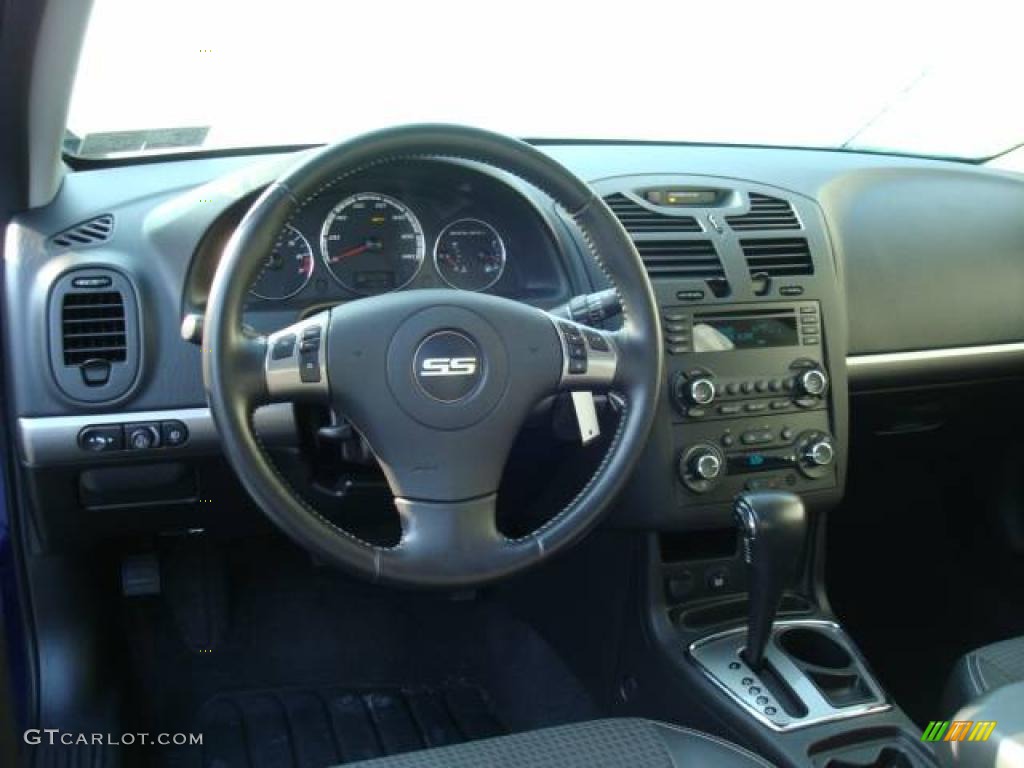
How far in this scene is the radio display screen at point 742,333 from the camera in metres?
1.92

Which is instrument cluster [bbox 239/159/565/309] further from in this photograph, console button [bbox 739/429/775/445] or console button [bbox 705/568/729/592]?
console button [bbox 705/568/729/592]

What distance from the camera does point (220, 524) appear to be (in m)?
2.11

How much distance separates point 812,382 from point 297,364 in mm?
982

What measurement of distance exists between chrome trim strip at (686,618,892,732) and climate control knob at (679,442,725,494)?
0.28 m

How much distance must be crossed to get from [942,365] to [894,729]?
890 mm

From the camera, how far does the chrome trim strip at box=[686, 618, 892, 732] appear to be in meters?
1.70

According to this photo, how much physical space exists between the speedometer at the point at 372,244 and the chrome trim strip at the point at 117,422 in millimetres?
279

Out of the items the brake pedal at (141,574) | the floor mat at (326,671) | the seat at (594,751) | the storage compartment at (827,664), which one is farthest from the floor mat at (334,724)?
the seat at (594,751)

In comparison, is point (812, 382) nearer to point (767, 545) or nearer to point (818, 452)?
point (818, 452)

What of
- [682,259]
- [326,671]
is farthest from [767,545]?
[326,671]

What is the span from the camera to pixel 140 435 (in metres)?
1.84

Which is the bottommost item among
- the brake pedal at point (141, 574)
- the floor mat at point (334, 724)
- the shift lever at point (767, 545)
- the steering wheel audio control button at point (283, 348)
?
the floor mat at point (334, 724)

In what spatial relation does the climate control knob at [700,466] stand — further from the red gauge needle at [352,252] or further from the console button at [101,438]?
the console button at [101,438]

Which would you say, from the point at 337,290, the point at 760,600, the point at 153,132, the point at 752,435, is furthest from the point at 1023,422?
the point at 153,132
